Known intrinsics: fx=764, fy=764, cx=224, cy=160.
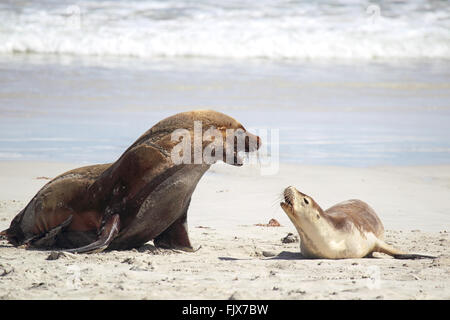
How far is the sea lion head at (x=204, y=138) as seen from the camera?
234 inches

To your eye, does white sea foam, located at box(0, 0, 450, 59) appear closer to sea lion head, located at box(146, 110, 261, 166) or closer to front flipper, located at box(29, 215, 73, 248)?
front flipper, located at box(29, 215, 73, 248)

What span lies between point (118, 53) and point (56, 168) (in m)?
14.0

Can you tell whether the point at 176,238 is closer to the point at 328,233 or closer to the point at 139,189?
the point at 139,189

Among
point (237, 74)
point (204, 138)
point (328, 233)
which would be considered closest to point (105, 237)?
point (204, 138)

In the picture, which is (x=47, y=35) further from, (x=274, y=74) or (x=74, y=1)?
(x=274, y=74)

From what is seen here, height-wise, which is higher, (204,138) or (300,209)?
(204,138)

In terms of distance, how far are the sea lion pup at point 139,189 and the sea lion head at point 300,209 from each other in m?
0.49

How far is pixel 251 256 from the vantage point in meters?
6.39

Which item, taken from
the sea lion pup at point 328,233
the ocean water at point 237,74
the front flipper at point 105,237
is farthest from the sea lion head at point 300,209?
the ocean water at point 237,74

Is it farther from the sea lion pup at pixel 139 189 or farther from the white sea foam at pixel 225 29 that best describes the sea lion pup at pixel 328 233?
the white sea foam at pixel 225 29

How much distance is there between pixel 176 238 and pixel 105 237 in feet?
2.36

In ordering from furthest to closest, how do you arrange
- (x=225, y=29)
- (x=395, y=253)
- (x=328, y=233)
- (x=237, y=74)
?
1. (x=225, y=29)
2. (x=237, y=74)
3. (x=395, y=253)
4. (x=328, y=233)

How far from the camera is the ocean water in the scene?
1186 centimetres
